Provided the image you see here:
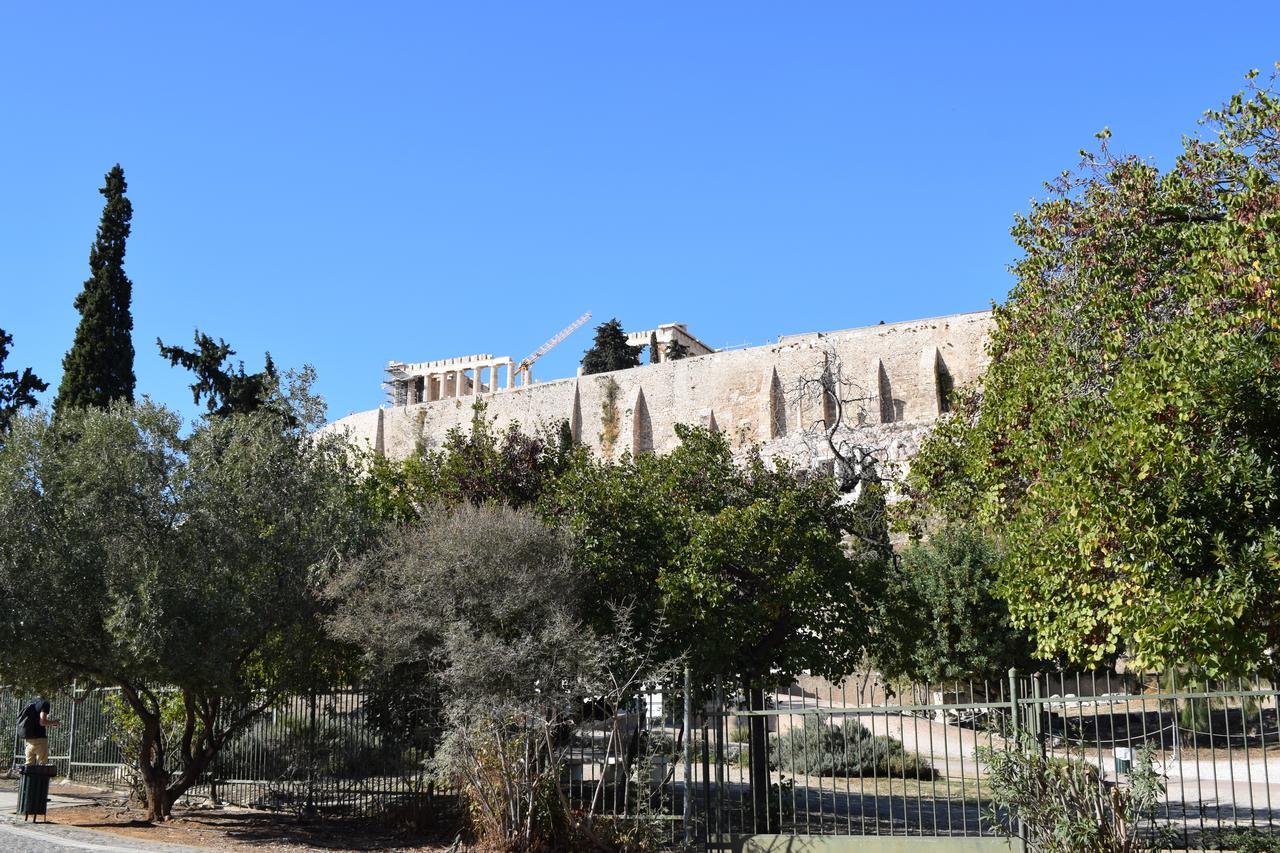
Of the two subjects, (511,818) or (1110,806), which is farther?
(511,818)

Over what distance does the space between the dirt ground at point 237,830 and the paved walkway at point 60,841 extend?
0.84ft

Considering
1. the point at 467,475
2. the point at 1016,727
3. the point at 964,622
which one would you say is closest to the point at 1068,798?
the point at 1016,727

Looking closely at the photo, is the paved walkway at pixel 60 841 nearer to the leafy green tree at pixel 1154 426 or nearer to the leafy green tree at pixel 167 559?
the leafy green tree at pixel 167 559

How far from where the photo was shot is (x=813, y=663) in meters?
12.8

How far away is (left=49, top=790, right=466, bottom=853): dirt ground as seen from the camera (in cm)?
1112

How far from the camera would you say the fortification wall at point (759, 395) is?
53.4 metres

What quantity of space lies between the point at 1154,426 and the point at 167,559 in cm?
939

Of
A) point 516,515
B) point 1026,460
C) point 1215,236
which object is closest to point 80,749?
point 516,515

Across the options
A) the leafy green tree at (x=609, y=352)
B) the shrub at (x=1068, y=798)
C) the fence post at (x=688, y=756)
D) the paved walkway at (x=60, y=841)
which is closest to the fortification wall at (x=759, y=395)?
the leafy green tree at (x=609, y=352)

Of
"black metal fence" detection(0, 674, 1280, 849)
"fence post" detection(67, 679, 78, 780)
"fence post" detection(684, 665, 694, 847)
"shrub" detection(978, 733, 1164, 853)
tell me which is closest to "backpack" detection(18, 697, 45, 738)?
"black metal fence" detection(0, 674, 1280, 849)

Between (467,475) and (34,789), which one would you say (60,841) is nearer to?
(34,789)

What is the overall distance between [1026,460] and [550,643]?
487cm

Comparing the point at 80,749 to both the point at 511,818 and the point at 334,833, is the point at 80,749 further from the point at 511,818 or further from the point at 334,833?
the point at 511,818

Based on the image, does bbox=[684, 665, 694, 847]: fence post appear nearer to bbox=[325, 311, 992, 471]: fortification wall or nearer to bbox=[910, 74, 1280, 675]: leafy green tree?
bbox=[910, 74, 1280, 675]: leafy green tree
